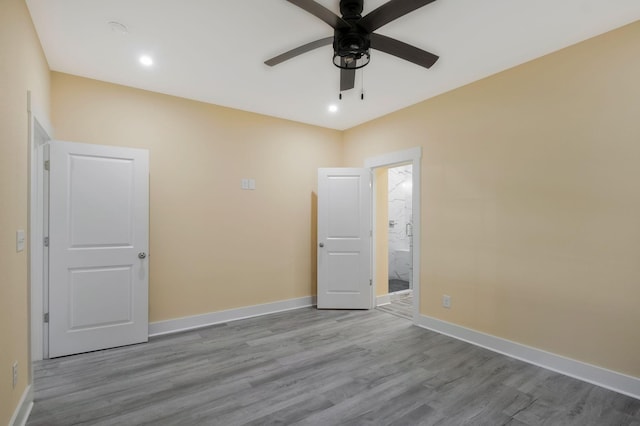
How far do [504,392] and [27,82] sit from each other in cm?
406

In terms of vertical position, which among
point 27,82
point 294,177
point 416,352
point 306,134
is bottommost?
point 416,352

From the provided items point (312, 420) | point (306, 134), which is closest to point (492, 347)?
point (312, 420)

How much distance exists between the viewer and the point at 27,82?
6.91 ft

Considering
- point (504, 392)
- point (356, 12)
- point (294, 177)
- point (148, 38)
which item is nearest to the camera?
point (356, 12)

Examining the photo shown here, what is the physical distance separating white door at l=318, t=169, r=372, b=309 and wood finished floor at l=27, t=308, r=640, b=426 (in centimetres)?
103

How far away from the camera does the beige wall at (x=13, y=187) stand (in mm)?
1640

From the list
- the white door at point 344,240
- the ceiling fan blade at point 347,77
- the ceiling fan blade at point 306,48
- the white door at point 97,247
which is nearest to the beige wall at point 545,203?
the white door at point 344,240

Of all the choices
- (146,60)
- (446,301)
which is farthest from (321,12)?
(446,301)

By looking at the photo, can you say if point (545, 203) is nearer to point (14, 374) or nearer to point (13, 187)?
point (13, 187)

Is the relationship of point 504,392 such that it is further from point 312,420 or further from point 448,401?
point 312,420

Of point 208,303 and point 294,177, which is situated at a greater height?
point 294,177

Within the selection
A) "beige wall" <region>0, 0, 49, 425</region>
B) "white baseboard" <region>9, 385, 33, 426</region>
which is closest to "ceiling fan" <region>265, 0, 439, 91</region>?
"beige wall" <region>0, 0, 49, 425</region>

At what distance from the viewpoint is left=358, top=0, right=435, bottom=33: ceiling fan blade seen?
1.61 metres

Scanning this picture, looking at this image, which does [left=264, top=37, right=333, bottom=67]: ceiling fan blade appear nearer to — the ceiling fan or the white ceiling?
the ceiling fan
